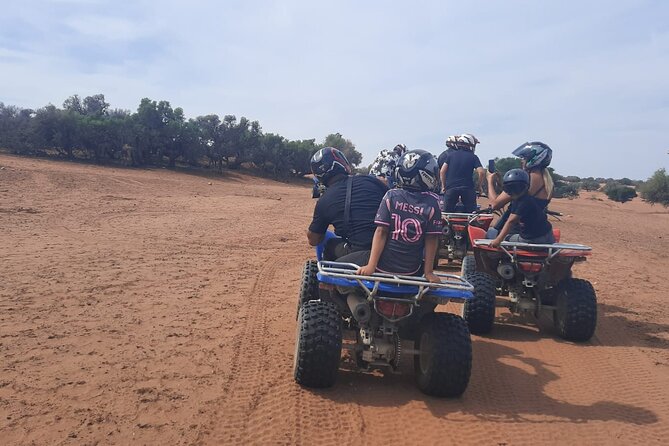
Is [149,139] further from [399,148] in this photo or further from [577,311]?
[577,311]

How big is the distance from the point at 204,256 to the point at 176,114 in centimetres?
2848

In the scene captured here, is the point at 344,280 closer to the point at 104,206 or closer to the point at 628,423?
the point at 628,423

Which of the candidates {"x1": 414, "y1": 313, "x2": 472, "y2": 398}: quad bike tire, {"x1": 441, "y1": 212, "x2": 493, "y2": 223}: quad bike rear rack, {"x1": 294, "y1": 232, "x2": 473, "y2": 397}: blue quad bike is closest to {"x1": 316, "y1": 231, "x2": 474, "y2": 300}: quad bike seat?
{"x1": 294, "y1": 232, "x2": 473, "y2": 397}: blue quad bike

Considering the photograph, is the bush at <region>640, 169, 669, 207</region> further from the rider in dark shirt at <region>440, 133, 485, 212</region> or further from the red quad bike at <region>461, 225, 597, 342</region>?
the red quad bike at <region>461, 225, 597, 342</region>

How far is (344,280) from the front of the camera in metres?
4.43

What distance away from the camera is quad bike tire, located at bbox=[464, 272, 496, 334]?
20.4 feet

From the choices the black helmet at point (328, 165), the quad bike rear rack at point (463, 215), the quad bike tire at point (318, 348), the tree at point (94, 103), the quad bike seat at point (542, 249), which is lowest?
the quad bike tire at point (318, 348)

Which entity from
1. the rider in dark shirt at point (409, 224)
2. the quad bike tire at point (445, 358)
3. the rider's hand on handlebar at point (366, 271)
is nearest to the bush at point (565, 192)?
the rider in dark shirt at point (409, 224)

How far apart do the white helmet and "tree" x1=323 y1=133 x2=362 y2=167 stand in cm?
3480

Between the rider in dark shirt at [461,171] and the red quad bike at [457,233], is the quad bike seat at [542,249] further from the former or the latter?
the rider in dark shirt at [461,171]

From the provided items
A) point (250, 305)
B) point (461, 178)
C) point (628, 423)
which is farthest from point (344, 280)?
point (461, 178)

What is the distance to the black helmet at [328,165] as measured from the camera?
217 inches

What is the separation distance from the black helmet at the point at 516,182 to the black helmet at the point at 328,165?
6.76 ft

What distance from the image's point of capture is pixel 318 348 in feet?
14.1
